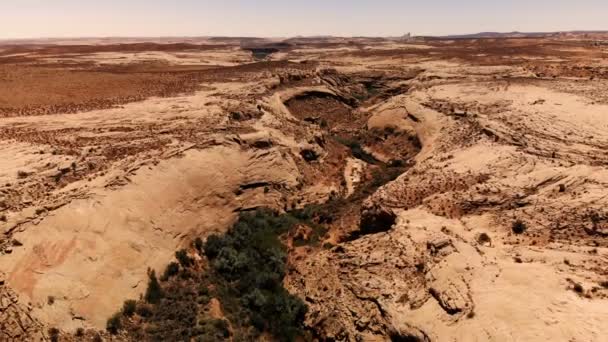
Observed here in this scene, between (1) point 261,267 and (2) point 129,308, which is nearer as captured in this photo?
(2) point 129,308

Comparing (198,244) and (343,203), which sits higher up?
(343,203)

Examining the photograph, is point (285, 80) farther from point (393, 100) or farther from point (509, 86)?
point (509, 86)

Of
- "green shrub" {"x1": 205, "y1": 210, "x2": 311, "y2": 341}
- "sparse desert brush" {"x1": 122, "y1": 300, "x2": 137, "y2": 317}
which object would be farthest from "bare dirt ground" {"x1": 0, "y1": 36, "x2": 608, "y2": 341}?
"green shrub" {"x1": 205, "y1": 210, "x2": 311, "y2": 341}

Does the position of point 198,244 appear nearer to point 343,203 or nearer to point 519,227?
point 343,203

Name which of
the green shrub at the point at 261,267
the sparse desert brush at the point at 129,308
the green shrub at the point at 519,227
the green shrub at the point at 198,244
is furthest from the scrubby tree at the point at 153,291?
the green shrub at the point at 519,227

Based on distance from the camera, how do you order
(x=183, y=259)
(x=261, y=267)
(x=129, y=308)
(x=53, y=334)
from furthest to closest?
(x=261, y=267)
(x=183, y=259)
(x=129, y=308)
(x=53, y=334)

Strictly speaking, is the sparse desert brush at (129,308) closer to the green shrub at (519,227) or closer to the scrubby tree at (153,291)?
the scrubby tree at (153,291)

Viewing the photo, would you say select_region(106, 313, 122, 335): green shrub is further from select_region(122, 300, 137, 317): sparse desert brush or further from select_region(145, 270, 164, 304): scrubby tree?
select_region(145, 270, 164, 304): scrubby tree

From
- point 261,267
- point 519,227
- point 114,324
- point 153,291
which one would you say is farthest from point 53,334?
point 519,227

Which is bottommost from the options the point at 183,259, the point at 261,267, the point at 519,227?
the point at 261,267

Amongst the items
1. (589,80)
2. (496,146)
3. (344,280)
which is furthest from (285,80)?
(344,280)
